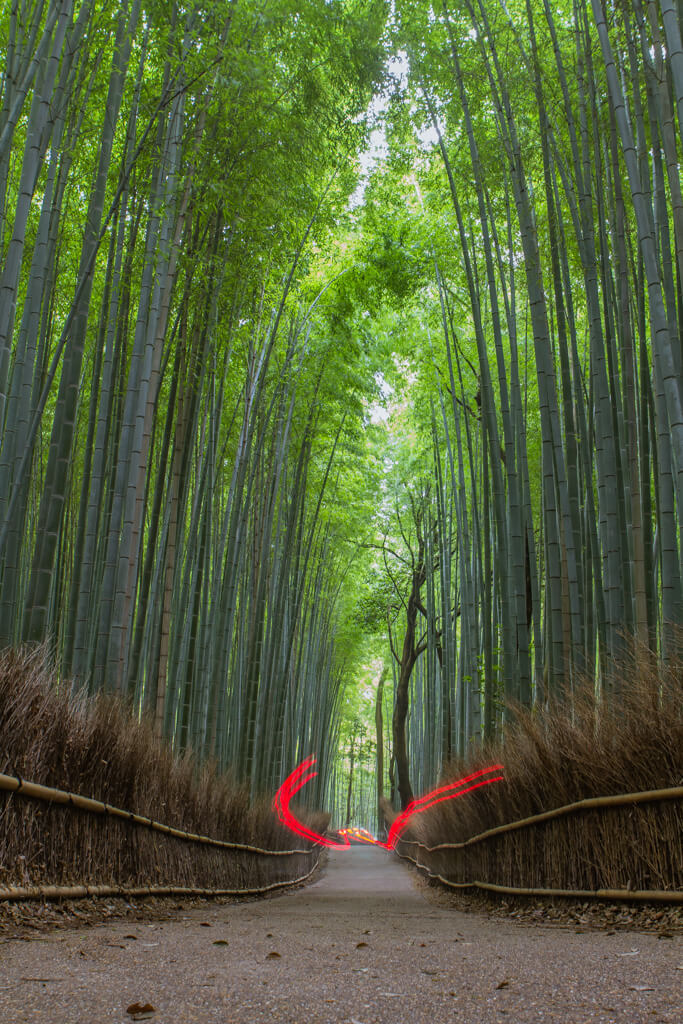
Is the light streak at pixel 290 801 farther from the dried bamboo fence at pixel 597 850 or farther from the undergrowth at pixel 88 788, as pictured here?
the dried bamboo fence at pixel 597 850

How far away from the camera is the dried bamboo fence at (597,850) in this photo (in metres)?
2.14

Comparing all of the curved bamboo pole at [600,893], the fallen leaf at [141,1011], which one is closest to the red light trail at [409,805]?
the curved bamboo pole at [600,893]

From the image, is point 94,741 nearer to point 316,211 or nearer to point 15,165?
point 15,165

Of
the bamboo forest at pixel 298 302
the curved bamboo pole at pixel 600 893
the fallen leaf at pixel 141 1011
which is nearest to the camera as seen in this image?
the fallen leaf at pixel 141 1011

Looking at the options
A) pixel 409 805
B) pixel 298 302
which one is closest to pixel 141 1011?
pixel 298 302

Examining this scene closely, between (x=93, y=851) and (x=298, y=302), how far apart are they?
5367 millimetres

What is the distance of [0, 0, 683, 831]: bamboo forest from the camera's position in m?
2.89

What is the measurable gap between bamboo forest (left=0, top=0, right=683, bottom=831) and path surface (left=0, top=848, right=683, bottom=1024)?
107cm

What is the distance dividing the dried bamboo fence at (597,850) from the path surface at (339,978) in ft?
1.10

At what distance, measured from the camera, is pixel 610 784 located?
2.46 meters

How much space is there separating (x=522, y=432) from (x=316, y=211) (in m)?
2.31

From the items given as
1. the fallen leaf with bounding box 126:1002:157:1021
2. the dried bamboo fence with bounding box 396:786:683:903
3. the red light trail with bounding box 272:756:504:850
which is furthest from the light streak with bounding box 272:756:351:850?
the fallen leaf with bounding box 126:1002:157:1021

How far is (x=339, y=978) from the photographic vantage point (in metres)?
1.38

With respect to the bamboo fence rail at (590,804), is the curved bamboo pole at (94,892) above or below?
below
